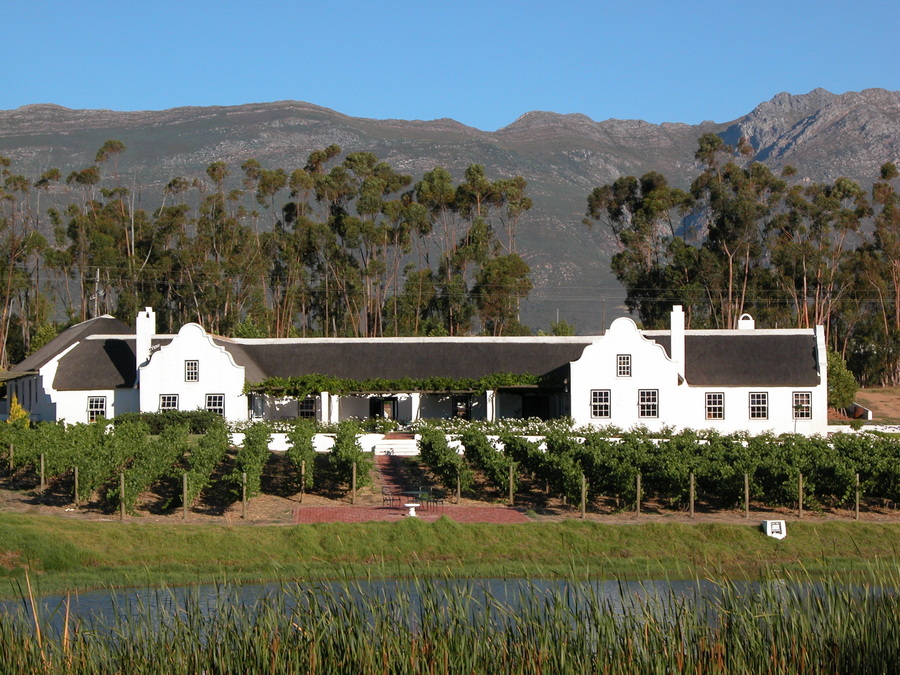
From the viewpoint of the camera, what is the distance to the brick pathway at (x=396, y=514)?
27500 mm

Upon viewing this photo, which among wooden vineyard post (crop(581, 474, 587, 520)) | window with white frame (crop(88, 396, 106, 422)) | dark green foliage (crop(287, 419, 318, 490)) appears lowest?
wooden vineyard post (crop(581, 474, 587, 520))

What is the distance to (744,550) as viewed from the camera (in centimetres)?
2536

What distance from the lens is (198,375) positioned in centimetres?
4447

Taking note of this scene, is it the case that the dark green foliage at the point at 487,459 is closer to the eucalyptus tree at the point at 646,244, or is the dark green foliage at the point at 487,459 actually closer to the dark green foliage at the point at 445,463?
the dark green foliage at the point at 445,463

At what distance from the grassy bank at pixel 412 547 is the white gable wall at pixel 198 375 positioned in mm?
17903

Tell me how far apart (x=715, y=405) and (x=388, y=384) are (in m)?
13.1

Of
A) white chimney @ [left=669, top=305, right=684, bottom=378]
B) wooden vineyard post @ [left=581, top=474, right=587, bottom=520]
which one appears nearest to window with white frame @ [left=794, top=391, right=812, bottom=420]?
white chimney @ [left=669, top=305, right=684, bottom=378]

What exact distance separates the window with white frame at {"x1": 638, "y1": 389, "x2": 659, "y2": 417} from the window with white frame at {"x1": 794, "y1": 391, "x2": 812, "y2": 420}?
5647mm

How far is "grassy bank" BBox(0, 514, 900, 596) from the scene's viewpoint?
23.2 meters

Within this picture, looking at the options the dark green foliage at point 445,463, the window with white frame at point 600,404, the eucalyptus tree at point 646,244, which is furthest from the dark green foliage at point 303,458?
the eucalyptus tree at point 646,244

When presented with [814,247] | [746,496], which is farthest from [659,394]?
[814,247]

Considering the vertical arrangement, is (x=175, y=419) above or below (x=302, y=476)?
above

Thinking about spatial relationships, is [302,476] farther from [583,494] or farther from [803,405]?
[803,405]

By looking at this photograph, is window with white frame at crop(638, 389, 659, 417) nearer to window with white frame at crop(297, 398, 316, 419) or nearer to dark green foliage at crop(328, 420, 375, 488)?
window with white frame at crop(297, 398, 316, 419)
